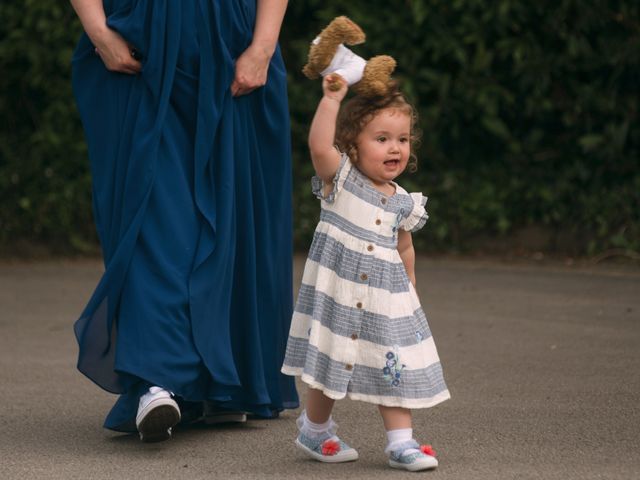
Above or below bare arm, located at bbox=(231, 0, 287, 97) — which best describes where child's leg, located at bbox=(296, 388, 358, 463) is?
below

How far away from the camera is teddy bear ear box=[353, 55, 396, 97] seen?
12.5 ft

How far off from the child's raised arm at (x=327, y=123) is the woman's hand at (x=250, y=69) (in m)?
0.59

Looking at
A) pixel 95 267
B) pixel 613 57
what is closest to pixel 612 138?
pixel 613 57

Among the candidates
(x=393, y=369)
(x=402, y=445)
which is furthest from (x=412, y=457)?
(x=393, y=369)

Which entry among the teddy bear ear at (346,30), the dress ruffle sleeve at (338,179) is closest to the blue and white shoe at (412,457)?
the dress ruffle sleeve at (338,179)

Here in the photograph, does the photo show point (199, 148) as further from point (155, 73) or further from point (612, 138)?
point (612, 138)

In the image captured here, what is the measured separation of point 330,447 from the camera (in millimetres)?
3934

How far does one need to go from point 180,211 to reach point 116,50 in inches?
19.9

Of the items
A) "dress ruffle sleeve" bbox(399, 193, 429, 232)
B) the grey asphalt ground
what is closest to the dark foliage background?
the grey asphalt ground

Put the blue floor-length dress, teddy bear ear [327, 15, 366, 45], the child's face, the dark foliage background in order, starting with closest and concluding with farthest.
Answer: teddy bear ear [327, 15, 366, 45] < the child's face < the blue floor-length dress < the dark foliage background

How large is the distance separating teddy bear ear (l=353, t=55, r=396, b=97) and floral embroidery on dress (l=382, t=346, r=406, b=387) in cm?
68

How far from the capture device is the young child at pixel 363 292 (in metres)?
3.77

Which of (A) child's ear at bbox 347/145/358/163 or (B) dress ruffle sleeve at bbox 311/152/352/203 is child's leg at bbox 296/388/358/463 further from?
(A) child's ear at bbox 347/145/358/163

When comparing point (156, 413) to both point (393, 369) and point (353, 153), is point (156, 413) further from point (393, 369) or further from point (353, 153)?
point (353, 153)
